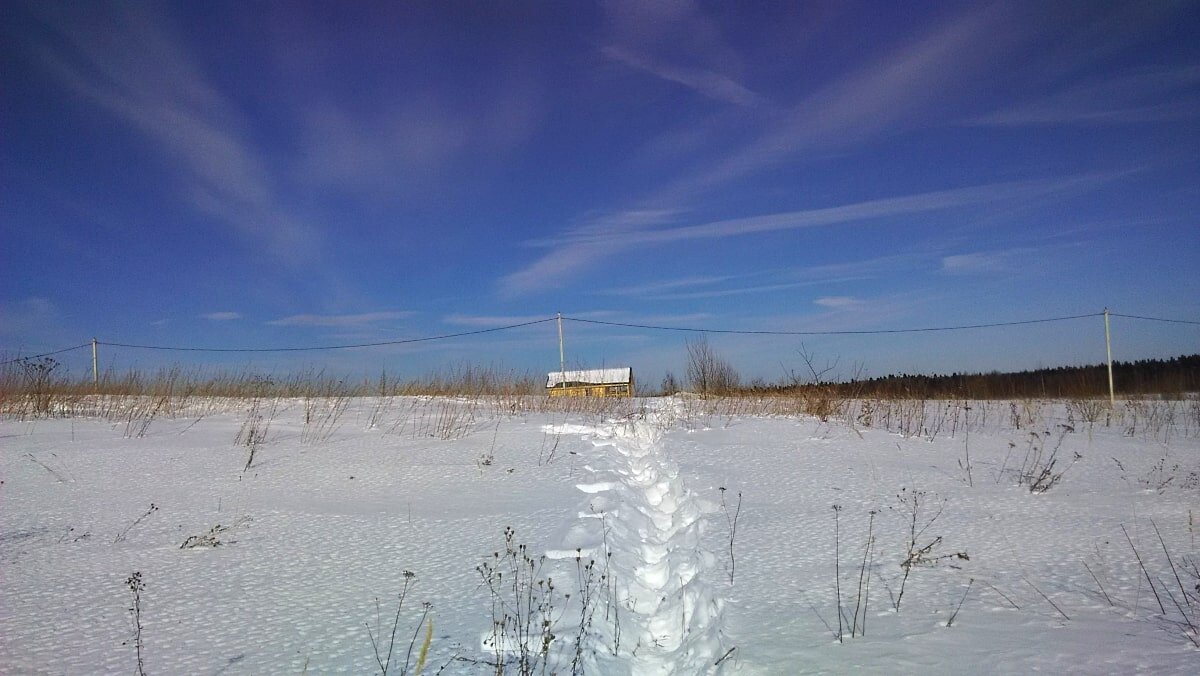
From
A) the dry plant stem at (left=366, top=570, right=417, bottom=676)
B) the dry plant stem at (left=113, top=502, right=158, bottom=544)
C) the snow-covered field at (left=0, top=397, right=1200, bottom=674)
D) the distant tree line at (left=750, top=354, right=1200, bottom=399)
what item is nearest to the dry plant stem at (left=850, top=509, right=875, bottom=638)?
the snow-covered field at (left=0, top=397, right=1200, bottom=674)

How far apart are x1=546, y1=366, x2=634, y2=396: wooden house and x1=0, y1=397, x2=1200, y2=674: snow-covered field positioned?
7547 millimetres

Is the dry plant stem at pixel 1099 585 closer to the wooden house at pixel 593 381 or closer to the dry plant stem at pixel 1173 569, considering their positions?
the dry plant stem at pixel 1173 569

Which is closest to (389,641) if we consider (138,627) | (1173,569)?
(138,627)

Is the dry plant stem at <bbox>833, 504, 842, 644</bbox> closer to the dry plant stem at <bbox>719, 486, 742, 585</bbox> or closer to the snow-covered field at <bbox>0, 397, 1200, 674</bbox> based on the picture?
the snow-covered field at <bbox>0, 397, 1200, 674</bbox>

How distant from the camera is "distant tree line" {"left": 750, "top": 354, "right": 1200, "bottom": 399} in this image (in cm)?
1183

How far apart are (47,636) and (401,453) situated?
357 centimetres

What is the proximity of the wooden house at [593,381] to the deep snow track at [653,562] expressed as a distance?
7282 mm

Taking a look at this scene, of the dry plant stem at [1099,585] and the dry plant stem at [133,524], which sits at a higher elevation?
the dry plant stem at [133,524]

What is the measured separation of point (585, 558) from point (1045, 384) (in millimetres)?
19325

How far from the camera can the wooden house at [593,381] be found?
1484 centimetres

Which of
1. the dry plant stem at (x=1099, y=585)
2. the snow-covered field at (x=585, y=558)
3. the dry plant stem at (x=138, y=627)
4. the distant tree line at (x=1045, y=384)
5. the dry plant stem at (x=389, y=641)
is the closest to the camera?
the dry plant stem at (x=138, y=627)

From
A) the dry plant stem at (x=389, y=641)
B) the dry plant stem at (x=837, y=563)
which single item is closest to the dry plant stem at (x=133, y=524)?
the dry plant stem at (x=389, y=641)

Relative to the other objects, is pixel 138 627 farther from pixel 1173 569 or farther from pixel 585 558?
pixel 1173 569

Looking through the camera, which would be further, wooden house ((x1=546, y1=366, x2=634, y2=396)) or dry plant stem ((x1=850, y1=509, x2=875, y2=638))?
wooden house ((x1=546, y1=366, x2=634, y2=396))
